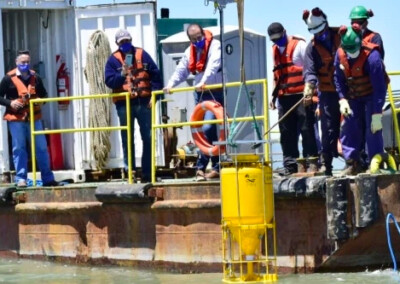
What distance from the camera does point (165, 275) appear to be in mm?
12156

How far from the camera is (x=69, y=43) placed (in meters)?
15.7

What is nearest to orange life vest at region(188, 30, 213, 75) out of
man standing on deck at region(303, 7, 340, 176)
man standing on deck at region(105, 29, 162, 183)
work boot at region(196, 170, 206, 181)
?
man standing on deck at region(105, 29, 162, 183)

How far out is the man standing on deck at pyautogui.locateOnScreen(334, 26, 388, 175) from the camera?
444 inches

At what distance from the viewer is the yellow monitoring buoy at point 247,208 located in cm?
1008

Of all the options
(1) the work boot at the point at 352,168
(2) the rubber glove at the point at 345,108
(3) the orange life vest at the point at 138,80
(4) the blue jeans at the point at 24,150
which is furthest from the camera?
(4) the blue jeans at the point at 24,150

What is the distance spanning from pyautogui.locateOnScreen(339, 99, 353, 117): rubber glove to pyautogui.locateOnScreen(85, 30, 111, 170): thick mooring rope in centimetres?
455

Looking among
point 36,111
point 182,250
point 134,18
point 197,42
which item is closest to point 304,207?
point 182,250

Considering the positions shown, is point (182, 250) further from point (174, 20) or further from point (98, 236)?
point (174, 20)

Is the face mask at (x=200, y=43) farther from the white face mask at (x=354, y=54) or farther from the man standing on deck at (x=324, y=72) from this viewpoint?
the white face mask at (x=354, y=54)

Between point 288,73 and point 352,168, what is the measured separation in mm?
1368

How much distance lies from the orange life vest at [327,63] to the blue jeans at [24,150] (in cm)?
350

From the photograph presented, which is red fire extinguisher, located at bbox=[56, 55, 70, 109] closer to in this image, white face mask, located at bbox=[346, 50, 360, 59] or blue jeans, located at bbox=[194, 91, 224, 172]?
blue jeans, located at bbox=[194, 91, 224, 172]

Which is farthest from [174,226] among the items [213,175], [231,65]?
[231,65]

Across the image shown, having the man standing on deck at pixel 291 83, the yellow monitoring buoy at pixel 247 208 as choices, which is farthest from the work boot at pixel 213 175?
the yellow monitoring buoy at pixel 247 208
